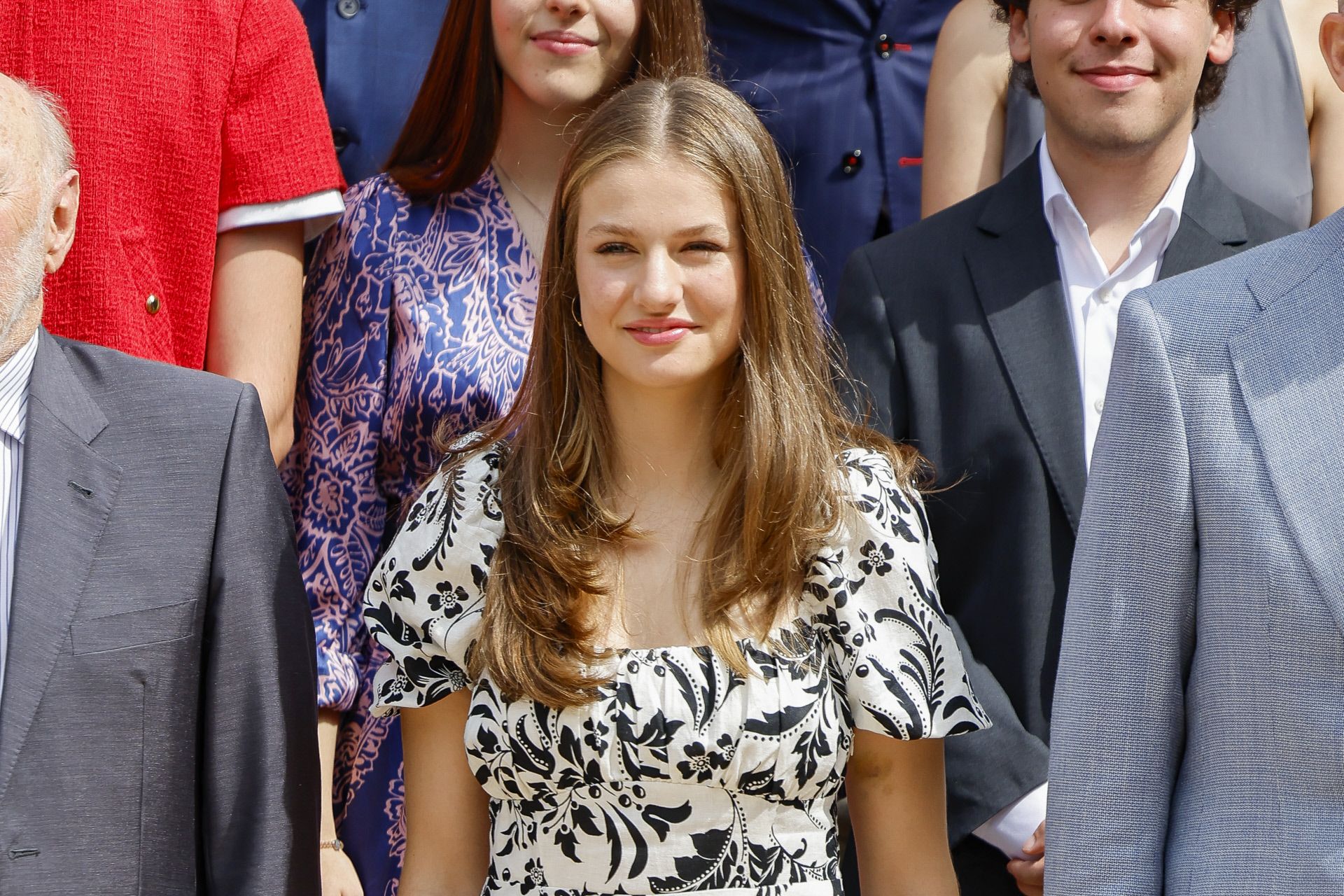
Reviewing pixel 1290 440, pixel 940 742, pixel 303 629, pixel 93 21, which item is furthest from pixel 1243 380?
pixel 93 21

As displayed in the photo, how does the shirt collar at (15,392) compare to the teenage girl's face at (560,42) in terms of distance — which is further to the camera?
the teenage girl's face at (560,42)

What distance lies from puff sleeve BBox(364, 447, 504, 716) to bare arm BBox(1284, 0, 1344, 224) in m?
1.90

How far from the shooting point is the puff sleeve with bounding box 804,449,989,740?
2.43 meters

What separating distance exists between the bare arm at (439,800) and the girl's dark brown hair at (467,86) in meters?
1.15

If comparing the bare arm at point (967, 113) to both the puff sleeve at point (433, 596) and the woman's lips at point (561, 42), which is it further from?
the puff sleeve at point (433, 596)

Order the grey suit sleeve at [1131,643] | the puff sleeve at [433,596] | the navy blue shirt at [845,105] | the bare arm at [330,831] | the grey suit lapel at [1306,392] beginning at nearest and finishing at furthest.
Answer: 1. the grey suit lapel at [1306,392]
2. the grey suit sleeve at [1131,643]
3. the puff sleeve at [433,596]
4. the bare arm at [330,831]
5. the navy blue shirt at [845,105]

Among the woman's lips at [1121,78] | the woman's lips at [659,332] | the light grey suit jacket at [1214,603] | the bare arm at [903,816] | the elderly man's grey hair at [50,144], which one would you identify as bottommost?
the bare arm at [903,816]

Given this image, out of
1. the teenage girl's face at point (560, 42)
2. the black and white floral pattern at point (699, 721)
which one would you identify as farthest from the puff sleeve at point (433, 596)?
the teenage girl's face at point (560, 42)

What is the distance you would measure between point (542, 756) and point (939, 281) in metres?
1.12

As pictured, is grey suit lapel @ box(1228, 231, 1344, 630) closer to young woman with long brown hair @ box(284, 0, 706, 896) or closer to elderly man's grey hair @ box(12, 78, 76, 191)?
young woman with long brown hair @ box(284, 0, 706, 896)

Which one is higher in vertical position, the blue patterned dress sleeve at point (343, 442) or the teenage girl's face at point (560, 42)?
the teenage girl's face at point (560, 42)

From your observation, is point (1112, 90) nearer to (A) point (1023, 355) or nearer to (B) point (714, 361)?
(A) point (1023, 355)

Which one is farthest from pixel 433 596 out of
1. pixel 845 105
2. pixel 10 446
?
pixel 845 105

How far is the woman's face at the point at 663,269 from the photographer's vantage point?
2.51 m
